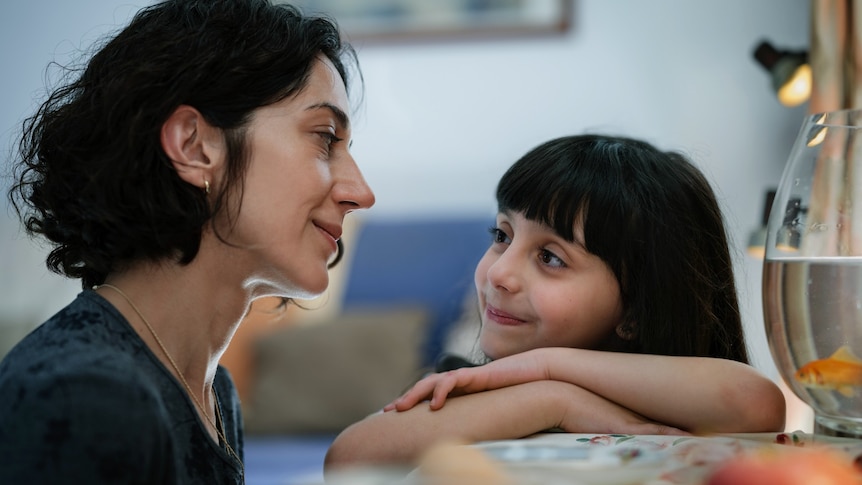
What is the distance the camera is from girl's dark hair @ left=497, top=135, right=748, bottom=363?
112 cm

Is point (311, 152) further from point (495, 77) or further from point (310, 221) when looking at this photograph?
point (495, 77)

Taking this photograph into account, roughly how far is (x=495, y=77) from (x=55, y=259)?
2.39 metres

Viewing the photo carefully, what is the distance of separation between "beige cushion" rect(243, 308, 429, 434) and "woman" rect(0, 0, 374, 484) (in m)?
1.64

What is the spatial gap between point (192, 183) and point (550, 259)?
47 cm

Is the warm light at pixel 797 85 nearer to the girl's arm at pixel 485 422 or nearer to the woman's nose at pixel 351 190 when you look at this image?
the woman's nose at pixel 351 190

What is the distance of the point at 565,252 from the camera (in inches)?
44.7

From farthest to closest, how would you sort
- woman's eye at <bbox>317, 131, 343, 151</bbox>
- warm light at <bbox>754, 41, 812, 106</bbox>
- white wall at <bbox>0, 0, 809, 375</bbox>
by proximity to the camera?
white wall at <bbox>0, 0, 809, 375</bbox>, warm light at <bbox>754, 41, 812, 106</bbox>, woman's eye at <bbox>317, 131, 343, 151</bbox>

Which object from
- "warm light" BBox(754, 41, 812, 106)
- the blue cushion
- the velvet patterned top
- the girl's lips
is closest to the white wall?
the blue cushion

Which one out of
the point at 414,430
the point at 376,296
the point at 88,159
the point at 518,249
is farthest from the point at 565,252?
the point at 376,296

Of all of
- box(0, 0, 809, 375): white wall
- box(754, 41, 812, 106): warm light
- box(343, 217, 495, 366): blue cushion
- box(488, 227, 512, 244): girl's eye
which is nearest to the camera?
box(488, 227, 512, 244): girl's eye

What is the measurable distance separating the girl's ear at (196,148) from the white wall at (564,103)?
2.10 metres

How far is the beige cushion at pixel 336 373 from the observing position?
2.75m

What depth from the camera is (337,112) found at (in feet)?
3.62

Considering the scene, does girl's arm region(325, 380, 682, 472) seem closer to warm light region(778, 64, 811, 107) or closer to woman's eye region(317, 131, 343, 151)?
woman's eye region(317, 131, 343, 151)
